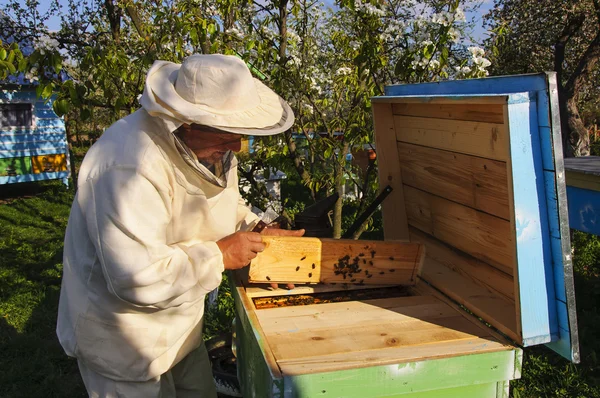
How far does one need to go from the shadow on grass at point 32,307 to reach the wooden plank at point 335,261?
1.86 metres

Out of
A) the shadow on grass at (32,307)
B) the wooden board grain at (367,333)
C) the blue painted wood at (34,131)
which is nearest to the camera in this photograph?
the wooden board grain at (367,333)

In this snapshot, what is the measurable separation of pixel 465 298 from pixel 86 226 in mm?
1229

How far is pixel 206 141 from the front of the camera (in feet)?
5.30

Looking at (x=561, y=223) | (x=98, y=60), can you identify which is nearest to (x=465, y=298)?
(x=561, y=223)

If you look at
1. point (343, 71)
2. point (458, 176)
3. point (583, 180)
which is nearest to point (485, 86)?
point (458, 176)

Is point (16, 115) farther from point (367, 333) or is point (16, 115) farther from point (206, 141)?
point (367, 333)

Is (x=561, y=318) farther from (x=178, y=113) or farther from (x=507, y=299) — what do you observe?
(x=178, y=113)

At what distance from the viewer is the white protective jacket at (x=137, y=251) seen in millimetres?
1435

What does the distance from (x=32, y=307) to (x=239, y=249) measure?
329 cm

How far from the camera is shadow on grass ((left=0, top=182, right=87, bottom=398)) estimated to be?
10.3 feet

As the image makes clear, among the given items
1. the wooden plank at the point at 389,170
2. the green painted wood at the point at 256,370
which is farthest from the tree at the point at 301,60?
the green painted wood at the point at 256,370

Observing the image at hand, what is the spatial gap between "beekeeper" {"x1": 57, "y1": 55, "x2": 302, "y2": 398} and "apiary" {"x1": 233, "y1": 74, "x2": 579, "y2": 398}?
26 centimetres

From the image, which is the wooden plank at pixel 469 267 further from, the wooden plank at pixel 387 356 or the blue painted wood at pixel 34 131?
the blue painted wood at pixel 34 131

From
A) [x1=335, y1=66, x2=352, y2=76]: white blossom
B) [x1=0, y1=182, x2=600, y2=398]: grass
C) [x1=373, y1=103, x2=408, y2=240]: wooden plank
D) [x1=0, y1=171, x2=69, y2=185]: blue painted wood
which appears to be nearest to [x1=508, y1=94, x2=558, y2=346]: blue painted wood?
[x1=373, y1=103, x2=408, y2=240]: wooden plank
